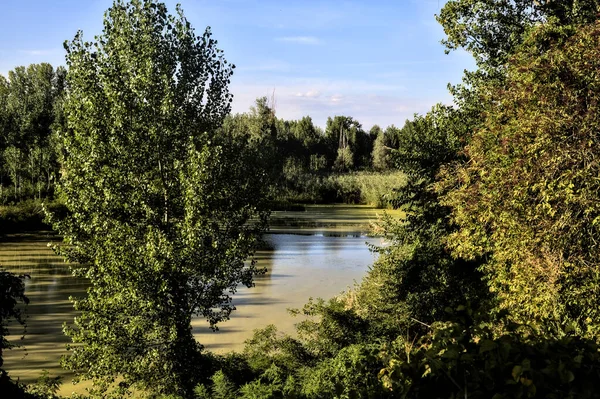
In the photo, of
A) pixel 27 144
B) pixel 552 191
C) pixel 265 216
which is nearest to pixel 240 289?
pixel 265 216

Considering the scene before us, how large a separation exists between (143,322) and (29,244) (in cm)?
2205

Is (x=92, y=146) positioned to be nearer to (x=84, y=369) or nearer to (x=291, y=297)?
(x=84, y=369)

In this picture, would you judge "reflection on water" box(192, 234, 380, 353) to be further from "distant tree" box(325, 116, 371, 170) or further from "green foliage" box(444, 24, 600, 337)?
"distant tree" box(325, 116, 371, 170)

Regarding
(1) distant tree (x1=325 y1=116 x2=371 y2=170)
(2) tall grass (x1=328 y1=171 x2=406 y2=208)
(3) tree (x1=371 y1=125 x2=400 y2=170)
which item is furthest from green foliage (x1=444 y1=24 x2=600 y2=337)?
(1) distant tree (x1=325 y1=116 x2=371 y2=170)

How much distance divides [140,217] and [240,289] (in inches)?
380

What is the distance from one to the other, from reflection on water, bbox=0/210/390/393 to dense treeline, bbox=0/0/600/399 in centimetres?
228

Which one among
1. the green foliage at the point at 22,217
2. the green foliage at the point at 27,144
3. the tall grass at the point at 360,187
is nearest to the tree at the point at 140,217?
the green foliage at the point at 27,144

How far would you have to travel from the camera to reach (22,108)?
50.5 meters

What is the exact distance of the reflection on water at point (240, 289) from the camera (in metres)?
13.4

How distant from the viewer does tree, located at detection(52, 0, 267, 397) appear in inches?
387

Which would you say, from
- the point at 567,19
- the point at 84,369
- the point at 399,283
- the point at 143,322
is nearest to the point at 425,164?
the point at 399,283

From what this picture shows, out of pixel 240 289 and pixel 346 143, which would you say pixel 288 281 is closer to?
pixel 240 289

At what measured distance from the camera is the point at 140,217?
10656 millimetres

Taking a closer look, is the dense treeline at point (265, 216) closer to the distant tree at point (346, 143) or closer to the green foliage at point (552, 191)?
the green foliage at point (552, 191)
